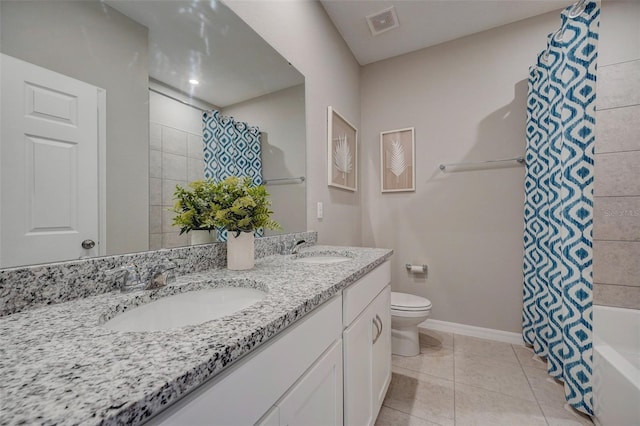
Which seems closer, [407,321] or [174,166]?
[174,166]

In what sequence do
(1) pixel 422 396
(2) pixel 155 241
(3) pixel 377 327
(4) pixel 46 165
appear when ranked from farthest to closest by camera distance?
(1) pixel 422 396 → (3) pixel 377 327 → (2) pixel 155 241 → (4) pixel 46 165

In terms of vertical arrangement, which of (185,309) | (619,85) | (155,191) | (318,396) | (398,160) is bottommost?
(318,396)

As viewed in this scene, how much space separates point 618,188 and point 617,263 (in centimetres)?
49

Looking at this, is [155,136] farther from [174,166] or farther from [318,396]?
[318,396]

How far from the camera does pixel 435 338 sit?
7.16 ft

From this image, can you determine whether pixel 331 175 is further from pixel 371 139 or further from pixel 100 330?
pixel 100 330

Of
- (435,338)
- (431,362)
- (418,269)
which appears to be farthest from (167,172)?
(435,338)

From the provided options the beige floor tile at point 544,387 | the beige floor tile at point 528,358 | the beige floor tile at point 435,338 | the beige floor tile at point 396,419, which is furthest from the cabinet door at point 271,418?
the beige floor tile at point 528,358

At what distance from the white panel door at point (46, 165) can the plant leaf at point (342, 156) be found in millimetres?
1545

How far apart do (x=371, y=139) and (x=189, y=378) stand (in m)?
2.56

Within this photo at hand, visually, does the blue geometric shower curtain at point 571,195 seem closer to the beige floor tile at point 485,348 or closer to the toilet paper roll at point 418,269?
the beige floor tile at point 485,348

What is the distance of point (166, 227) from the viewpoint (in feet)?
2.98

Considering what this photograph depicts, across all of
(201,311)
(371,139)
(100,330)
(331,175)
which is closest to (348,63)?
(371,139)

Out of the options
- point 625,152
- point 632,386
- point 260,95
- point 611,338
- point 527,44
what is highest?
point 527,44
